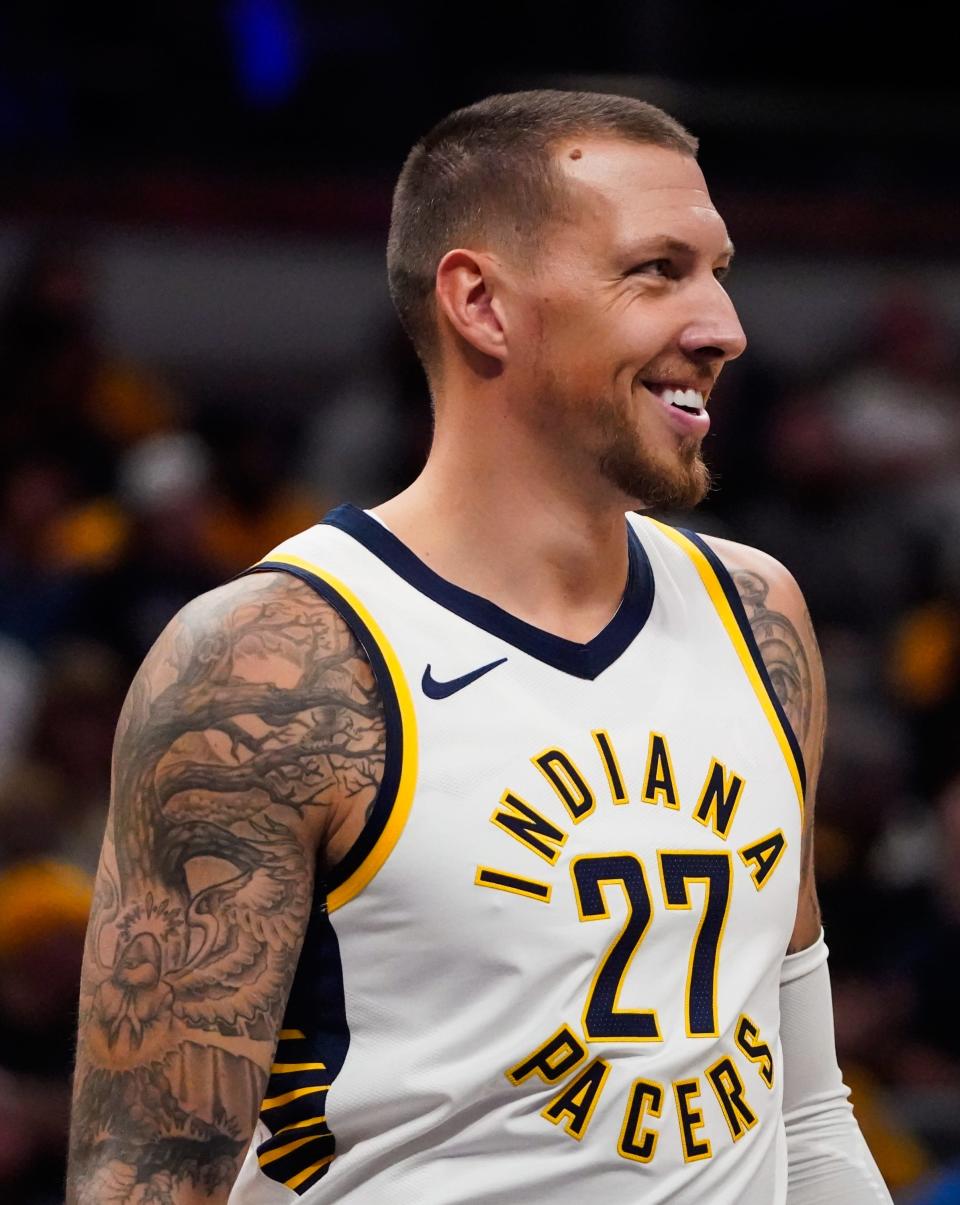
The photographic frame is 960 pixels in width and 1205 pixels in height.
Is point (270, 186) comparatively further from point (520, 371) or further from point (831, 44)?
point (520, 371)

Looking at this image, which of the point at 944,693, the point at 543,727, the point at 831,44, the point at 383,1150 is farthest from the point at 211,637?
the point at 831,44

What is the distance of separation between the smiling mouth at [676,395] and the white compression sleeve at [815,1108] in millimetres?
704

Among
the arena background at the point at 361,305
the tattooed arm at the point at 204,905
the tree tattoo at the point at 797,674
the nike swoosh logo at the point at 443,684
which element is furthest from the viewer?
the arena background at the point at 361,305

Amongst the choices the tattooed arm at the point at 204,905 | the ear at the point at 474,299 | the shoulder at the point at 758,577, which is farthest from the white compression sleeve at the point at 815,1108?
the ear at the point at 474,299

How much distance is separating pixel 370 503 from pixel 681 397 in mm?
4187

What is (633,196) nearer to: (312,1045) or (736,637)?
(736,637)

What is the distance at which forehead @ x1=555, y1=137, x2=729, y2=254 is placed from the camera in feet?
7.05

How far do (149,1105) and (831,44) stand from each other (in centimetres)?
642

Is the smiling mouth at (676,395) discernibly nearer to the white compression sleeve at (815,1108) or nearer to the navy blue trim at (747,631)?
the navy blue trim at (747,631)

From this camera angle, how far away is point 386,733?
2.00 m

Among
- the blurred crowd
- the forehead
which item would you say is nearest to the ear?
the forehead

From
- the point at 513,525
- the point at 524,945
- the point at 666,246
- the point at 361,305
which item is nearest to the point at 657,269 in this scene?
the point at 666,246

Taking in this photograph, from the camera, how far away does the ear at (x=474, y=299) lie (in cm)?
221

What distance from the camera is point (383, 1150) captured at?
196 centimetres
